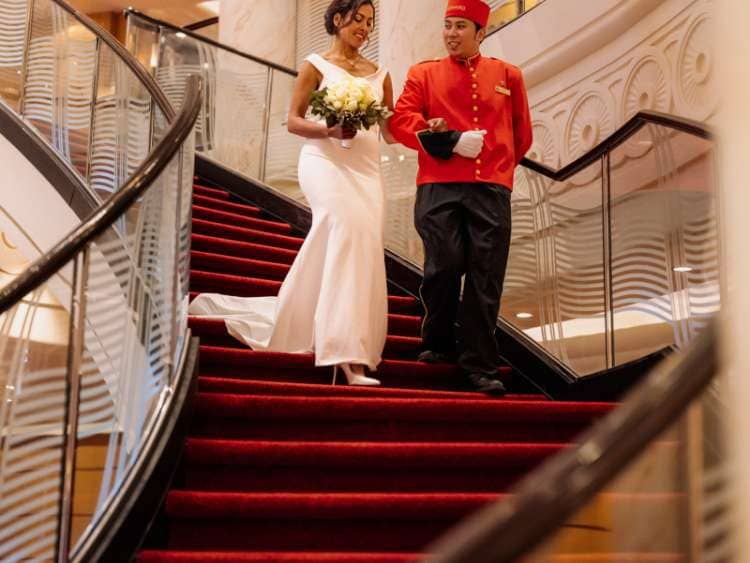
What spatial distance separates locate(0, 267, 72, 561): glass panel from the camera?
10.4 ft

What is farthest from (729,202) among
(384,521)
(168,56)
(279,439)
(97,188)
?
(168,56)

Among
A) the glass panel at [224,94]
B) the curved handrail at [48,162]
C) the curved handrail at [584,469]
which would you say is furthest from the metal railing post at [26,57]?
the curved handrail at [584,469]

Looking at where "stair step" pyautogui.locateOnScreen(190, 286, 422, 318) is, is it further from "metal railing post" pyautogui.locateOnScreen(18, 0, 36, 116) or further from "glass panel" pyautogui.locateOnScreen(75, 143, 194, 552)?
"metal railing post" pyautogui.locateOnScreen(18, 0, 36, 116)

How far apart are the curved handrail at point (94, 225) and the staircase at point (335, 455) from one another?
808 millimetres

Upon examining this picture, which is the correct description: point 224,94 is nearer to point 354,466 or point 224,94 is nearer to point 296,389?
point 296,389

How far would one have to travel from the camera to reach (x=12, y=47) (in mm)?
7609

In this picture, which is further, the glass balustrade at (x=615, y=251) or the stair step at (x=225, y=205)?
the stair step at (x=225, y=205)

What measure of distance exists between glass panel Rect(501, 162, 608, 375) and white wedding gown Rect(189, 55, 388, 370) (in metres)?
1.07

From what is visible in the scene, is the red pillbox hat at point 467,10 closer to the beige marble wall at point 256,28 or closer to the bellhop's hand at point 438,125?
the bellhop's hand at point 438,125

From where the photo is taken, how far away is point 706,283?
4.56 m

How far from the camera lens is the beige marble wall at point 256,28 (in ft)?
39.9

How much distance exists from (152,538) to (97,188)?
3.55 m

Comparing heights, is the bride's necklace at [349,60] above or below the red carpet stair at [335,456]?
above

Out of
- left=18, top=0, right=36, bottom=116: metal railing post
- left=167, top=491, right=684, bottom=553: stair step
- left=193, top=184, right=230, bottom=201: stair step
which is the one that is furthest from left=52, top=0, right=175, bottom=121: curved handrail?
left=167, top=491, right=684, bottom=553: stair step
